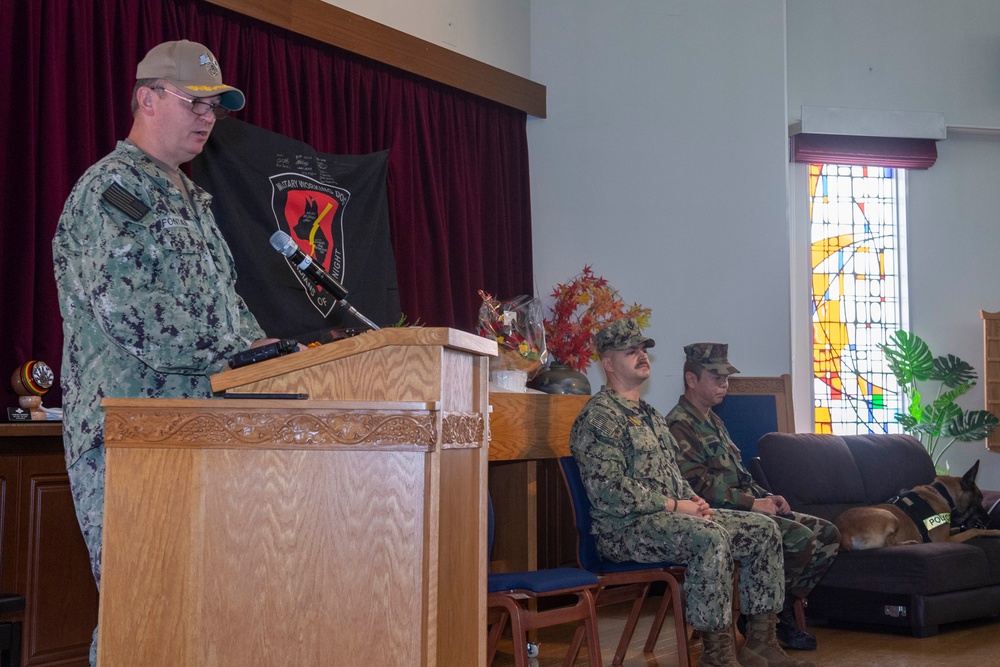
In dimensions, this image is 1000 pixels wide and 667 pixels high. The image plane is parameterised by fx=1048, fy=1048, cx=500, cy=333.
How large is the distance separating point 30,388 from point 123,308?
71.2 inches

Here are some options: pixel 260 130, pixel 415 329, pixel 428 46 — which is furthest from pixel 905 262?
pixel 415 329

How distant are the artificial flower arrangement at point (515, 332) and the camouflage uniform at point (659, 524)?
48 centimetres

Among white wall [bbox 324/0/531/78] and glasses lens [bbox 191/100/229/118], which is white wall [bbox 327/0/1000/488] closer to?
white wall [bbox 324/0/531/78]

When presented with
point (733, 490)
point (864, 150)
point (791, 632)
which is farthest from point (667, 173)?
point (791, 632)

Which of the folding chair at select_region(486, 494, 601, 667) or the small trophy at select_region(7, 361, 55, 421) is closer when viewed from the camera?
the folding chair at select_region(486, 494, 601, 667)

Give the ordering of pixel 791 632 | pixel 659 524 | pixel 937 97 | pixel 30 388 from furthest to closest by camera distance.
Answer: pixel 937 97, pixel 791 632, pixel 659 524, pixel 30 388

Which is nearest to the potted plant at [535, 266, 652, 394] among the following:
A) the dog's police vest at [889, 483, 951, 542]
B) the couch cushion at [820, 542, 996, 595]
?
the couch cushion at [820, 542, 996, 595]

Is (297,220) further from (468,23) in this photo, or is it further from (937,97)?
(937,97)

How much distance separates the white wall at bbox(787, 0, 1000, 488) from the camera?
7.79 metres

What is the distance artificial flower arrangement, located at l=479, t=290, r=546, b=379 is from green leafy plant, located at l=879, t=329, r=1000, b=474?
404cm

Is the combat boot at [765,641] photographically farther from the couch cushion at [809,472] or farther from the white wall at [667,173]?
the white wall at [667,173]

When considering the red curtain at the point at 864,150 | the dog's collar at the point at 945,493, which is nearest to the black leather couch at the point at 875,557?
the dog's collar at the point at 945,493

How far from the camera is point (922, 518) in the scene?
508 cm

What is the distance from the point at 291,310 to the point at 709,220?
285cm
